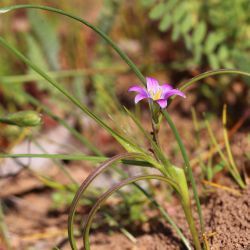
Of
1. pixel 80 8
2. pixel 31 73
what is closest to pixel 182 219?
pixel 31 73

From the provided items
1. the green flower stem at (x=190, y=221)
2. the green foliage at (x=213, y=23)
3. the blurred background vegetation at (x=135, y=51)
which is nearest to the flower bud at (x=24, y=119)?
the green flower stem at (x=190, y=221)

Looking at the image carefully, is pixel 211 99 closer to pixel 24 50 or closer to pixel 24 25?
pixel 24 50

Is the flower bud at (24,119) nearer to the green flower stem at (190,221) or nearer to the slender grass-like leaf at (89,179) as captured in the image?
the slender grass-like leaf at (89,179)

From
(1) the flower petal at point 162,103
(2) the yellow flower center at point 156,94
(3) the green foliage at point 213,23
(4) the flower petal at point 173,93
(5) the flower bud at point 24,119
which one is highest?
(3) the green foliage at point 213,23

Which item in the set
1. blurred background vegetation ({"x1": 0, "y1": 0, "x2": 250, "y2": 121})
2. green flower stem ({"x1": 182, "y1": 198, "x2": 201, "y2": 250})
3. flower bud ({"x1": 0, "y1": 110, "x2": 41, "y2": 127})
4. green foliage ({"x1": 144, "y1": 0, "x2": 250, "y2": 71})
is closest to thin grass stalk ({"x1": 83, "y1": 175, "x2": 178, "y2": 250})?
green flower stem ({"x1": 182, "y1": 198, "x2": 201, "y2": 250})

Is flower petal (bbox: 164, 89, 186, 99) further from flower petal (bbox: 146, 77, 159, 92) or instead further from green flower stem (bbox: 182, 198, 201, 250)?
green flower stem (bbox: 182, 198, 201, 250)

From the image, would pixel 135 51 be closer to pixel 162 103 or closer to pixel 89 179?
pixel 162 103

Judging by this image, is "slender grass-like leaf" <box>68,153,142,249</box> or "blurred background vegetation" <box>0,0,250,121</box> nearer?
"slender grass-like leaf" <box>68,153,142,249</box>

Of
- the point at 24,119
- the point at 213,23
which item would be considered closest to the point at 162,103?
the point at 24,119
